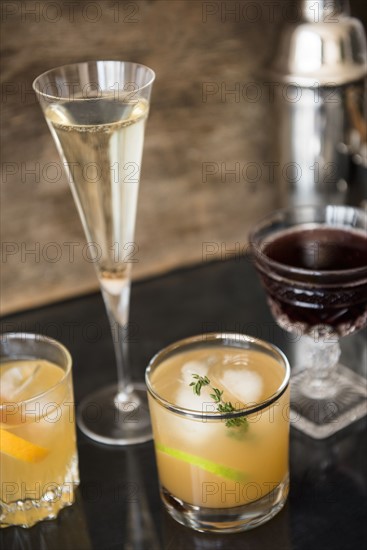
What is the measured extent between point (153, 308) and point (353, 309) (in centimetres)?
41

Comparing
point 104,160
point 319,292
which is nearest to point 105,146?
point 104,160

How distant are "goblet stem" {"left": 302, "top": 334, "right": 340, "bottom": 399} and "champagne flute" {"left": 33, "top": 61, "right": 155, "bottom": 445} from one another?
0.23 metres

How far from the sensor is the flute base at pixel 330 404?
1.12 metres

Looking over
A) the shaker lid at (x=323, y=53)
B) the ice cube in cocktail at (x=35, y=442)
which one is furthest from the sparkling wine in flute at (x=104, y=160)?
the shaker lid at (x=323, y=53)

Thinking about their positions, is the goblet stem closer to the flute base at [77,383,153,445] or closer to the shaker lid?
the flute base at [77,383,153,445]

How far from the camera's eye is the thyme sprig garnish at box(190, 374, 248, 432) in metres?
0.90

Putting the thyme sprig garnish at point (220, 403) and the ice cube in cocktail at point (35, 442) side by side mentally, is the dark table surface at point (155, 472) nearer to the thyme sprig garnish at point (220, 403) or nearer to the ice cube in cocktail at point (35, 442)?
the ice cube in cocktail at point (35, 442)

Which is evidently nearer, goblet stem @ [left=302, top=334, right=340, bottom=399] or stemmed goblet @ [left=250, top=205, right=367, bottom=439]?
stemmed goblet @ [left=250, top=205, right=367, bottom=439]

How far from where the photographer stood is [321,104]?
1396 millimetres

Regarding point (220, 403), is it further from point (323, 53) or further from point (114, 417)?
point (323, 53)

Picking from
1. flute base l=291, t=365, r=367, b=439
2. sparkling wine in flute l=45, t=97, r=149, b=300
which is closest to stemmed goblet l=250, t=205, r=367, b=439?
flute base l=291, t=365, r=367, b=439

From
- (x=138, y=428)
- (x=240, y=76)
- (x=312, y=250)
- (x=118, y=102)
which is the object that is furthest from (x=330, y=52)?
(x=138, y=428)

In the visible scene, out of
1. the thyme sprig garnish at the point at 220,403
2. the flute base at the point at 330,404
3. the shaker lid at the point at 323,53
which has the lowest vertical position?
the flute base at the point at 330,404

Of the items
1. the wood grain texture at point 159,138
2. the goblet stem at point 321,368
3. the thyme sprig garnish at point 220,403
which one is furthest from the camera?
the wood grain texture at point 159,138
